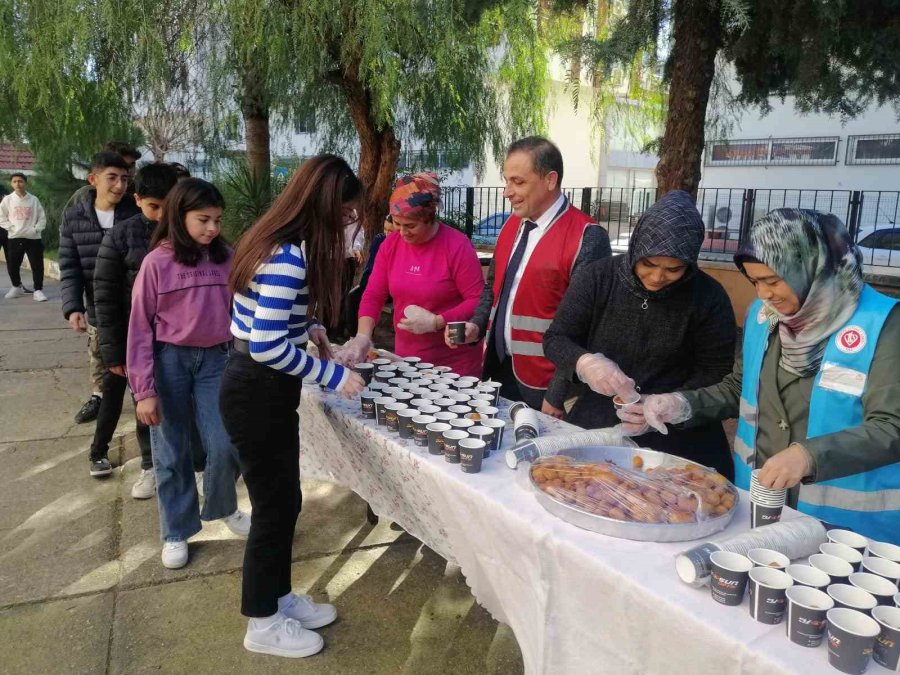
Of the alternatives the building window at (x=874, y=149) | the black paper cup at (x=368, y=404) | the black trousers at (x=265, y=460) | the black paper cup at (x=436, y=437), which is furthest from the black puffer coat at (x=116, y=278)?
the building window at (x=874, y=149)

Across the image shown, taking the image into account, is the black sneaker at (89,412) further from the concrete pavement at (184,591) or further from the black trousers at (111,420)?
the black trousers at (111,420)

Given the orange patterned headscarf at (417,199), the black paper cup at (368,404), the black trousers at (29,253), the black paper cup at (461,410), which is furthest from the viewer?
the black trousers at (29,253)

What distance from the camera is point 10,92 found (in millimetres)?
5664

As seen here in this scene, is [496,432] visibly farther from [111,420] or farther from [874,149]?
[874,149]

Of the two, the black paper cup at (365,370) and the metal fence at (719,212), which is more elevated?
the metal fence at (719,212)

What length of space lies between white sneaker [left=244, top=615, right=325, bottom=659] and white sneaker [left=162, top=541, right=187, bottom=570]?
0.73m

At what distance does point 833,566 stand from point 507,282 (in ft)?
5.59

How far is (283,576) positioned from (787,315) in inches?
70.9

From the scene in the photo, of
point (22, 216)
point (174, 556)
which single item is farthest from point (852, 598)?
point (22, 216)

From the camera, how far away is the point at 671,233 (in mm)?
1936

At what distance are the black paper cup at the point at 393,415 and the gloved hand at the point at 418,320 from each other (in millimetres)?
729

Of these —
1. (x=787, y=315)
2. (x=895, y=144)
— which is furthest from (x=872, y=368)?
(x=895, y=144)

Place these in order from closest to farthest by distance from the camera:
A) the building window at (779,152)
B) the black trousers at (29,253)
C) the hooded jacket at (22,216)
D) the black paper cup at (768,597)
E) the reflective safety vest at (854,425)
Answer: the black paper cup at (768,597) → the reflective safety vest at (854,425) → the hooded jacket at (22,216) → the black trousers at (29,253) → the building window at (779,152)

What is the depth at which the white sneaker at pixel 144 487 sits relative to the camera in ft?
11.6
